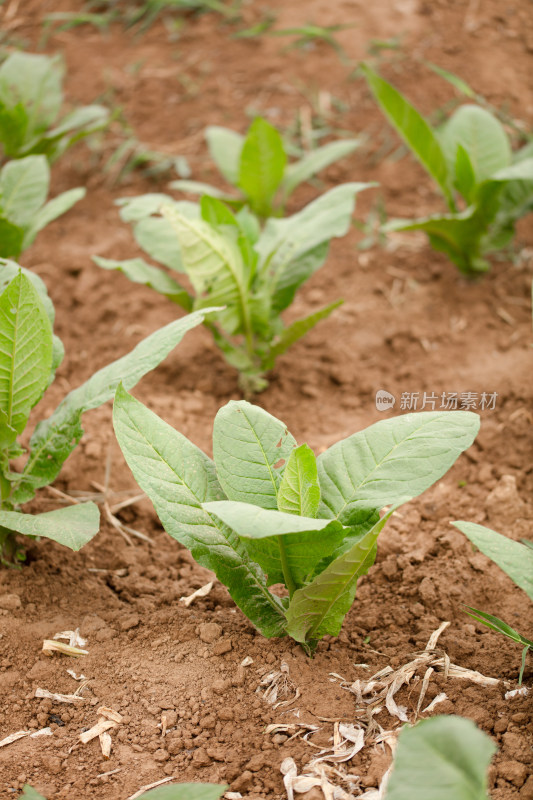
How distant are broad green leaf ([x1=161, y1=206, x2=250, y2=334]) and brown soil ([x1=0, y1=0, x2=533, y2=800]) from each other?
35 centimetres

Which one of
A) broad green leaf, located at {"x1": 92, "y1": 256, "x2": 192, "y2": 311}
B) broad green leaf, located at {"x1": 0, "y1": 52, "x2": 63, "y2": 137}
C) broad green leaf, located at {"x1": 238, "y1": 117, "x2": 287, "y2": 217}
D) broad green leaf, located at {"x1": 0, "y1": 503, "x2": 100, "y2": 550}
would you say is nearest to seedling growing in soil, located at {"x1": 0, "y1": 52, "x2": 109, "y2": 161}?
broad green leaf, located at {"x1": 0, "y1": 52, "x2": 63, "y2": 137}

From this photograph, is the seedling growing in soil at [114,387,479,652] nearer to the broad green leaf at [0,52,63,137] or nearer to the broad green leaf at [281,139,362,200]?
the broad green leaf at [281,139,362,200]

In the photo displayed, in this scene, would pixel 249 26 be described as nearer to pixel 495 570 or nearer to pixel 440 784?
pixel 495 570

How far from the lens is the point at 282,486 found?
143cm

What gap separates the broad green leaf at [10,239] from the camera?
230 cm

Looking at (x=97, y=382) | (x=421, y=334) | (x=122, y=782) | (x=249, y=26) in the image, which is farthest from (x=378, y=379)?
(x=249, y=26)

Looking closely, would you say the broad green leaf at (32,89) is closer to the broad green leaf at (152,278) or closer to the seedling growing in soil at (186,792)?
the broad green leaf at (152,278)

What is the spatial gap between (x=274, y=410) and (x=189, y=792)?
1.40 m

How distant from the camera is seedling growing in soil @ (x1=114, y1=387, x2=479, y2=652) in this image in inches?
56.2

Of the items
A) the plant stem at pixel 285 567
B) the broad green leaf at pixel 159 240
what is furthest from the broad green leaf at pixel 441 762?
the broad green leaf at pixel 159 240

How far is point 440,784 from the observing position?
38.2 inches

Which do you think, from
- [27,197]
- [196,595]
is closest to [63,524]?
[196,595]

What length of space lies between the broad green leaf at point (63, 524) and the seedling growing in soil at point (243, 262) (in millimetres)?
826

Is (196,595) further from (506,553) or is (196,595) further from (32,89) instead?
(32,89)
